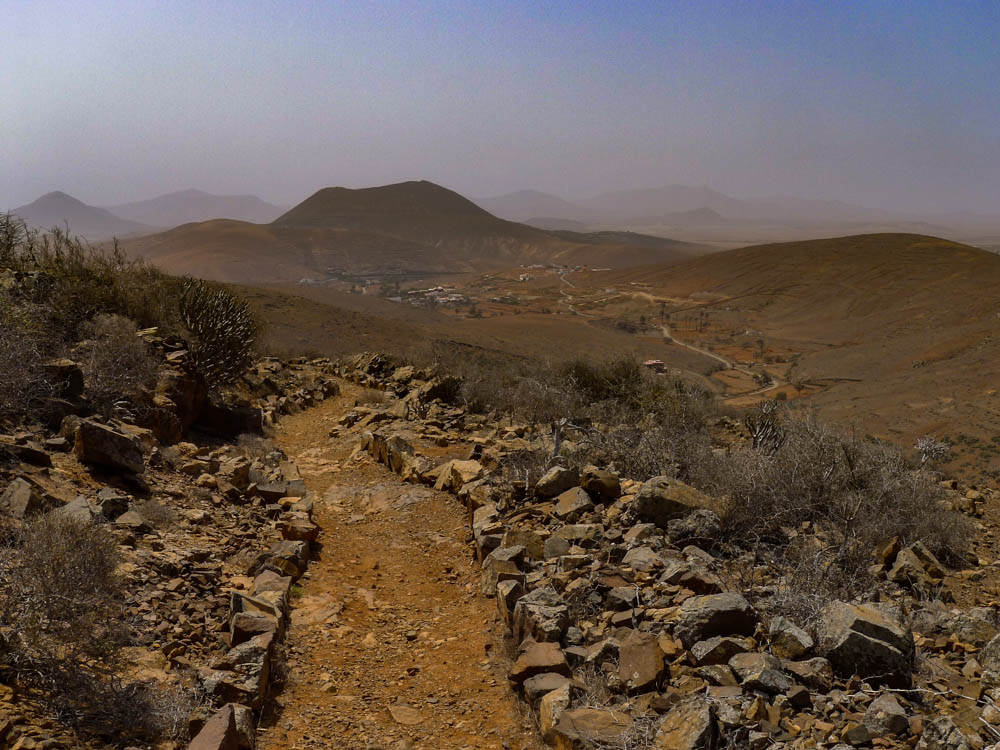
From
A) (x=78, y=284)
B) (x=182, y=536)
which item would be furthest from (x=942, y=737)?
(x=78, y=284)

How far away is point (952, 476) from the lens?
35.0ft

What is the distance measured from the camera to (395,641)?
4.83m

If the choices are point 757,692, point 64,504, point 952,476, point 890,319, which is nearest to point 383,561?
point 64,504

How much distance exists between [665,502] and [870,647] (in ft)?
7.29

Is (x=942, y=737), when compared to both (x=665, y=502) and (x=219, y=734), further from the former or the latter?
(x=219, y=734)

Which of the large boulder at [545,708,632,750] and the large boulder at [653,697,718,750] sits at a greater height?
the large boulder at [653,697,718,750]

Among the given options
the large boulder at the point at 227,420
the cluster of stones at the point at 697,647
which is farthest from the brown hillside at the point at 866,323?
the large boulder at the point at 227,420

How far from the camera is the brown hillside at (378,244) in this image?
93.9 metres

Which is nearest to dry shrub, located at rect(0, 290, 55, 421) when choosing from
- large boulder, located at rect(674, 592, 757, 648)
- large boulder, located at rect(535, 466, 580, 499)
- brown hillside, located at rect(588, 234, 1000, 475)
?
large boulder, located at rect(535, 466, 580, 499)

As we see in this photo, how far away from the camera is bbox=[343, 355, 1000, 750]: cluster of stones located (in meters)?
2.82

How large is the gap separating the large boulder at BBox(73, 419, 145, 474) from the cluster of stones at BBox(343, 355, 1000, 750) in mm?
3378

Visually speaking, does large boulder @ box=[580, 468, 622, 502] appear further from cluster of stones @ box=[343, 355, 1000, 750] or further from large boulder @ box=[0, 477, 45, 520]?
large boulder @ box=[0, 477, 45, 520]

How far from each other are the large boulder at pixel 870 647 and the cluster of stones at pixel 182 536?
307 centimetres

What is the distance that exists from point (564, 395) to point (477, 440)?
6.38 feet
